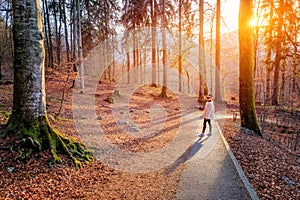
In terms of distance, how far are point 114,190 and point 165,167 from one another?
1776 millimetres

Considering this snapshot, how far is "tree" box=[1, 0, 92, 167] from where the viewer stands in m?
4.95

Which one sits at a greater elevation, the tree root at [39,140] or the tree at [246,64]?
the tree at [246,64]

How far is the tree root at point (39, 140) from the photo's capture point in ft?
15.9

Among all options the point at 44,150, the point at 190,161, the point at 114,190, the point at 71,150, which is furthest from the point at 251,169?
the point at 44,150

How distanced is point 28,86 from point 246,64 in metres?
8.15

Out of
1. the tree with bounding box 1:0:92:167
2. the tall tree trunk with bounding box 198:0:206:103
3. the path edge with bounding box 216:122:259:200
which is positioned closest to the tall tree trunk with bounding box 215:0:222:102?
the tall tree trunk with bounding box 198:0:206:103

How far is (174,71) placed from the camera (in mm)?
→ 34969

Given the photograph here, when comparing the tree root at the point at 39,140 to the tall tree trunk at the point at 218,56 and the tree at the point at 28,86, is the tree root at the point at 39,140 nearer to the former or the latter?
the tree at the point at 28,86

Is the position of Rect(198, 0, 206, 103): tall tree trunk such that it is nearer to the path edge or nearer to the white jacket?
the white jacket

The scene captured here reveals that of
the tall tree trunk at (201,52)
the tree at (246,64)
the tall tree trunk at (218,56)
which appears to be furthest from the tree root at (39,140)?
the tall tree trunk at (218,56)

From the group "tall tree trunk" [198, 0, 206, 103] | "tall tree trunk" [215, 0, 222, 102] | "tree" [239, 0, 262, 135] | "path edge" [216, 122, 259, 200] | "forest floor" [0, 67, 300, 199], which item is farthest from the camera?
"tall tree trunk" [215, 0, 222, 102]

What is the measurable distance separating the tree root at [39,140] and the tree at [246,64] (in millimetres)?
6897

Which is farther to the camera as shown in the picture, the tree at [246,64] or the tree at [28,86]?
the tree at [246,64]

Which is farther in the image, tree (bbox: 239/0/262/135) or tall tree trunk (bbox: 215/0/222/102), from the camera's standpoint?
tall tree trunk (bbox: 215/0/222/102)
